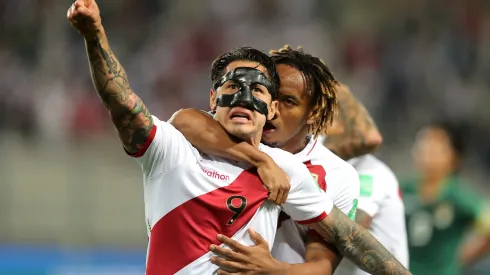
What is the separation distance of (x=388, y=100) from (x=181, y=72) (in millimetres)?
2697

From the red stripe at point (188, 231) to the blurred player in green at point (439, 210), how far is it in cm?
321

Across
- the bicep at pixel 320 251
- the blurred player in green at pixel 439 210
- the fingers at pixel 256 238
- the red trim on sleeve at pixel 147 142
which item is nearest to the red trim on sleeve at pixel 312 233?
the bicep at pixel 320 251

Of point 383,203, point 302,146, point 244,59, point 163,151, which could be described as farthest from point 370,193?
point 163,151

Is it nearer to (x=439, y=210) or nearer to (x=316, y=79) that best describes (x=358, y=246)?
(x=316, y=79)

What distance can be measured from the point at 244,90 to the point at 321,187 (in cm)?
66

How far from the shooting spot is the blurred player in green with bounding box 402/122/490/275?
620 centimetres

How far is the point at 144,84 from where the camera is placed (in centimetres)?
1136

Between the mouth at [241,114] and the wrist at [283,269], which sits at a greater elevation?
the mouth at [241,114]

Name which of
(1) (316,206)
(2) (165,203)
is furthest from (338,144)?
(2) (165,203)

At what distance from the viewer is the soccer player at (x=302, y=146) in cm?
335

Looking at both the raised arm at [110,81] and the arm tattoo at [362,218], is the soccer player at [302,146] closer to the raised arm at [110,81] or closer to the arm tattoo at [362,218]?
the raised arm at [110,81]

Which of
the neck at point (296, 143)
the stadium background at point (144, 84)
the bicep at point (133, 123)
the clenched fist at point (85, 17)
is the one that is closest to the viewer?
the clenched fist at point (85, 17)

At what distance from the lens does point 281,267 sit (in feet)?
11.3

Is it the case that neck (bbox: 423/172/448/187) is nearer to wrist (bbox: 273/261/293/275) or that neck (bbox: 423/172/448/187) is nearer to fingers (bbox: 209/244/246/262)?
wrist (bbox: 273/261/293/275)
